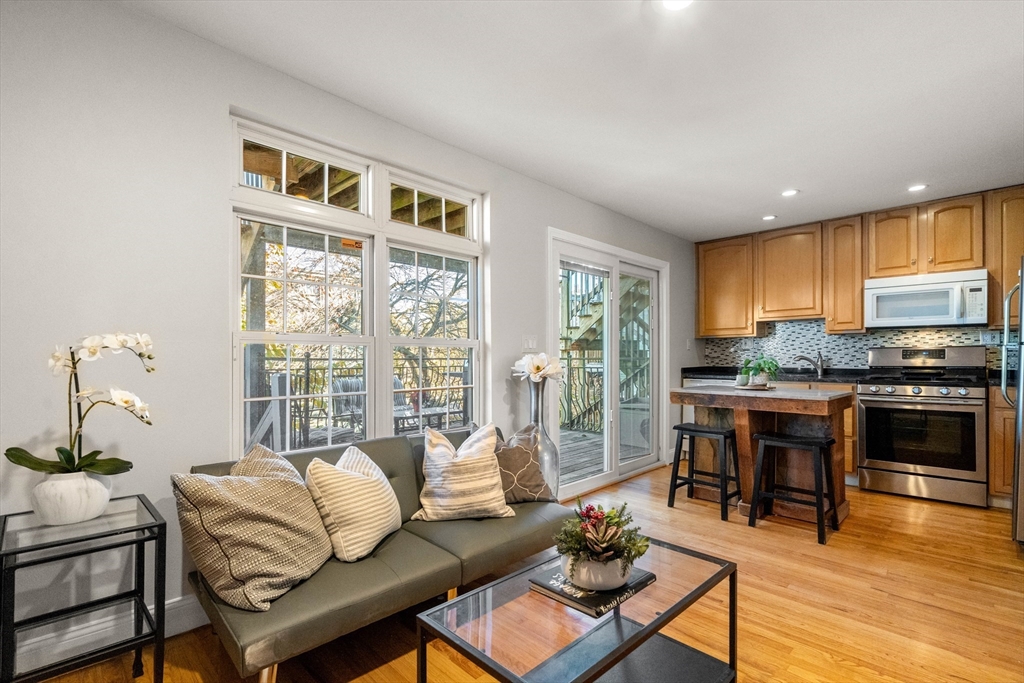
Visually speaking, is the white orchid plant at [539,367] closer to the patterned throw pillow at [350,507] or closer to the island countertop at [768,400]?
the island countertop at [768,400]

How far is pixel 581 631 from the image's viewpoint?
4.94ft

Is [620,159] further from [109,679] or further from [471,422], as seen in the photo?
[109,679]

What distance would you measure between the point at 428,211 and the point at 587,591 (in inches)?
92.6

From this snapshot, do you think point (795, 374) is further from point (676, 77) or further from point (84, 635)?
point (84, 635)

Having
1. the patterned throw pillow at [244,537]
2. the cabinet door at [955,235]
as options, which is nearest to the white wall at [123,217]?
the patterned throw pillow at [244,537]

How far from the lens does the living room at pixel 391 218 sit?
1839 mm

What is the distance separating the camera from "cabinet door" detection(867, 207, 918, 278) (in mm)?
4371

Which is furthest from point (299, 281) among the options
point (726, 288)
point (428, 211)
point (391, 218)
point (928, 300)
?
point (928, 300)

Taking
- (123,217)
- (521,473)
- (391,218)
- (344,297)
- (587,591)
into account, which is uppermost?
(391,218)

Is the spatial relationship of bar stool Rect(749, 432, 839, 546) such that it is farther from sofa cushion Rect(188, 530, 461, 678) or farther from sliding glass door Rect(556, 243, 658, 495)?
sofa cushion Rect(188, 530, 461, 678)

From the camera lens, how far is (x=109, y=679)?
5.88 feet

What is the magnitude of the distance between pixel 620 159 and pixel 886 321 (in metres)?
3.00

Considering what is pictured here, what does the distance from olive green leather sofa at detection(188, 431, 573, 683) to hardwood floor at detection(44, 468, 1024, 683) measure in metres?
0.32

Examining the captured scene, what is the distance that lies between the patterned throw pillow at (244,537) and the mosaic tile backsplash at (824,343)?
506 cm
